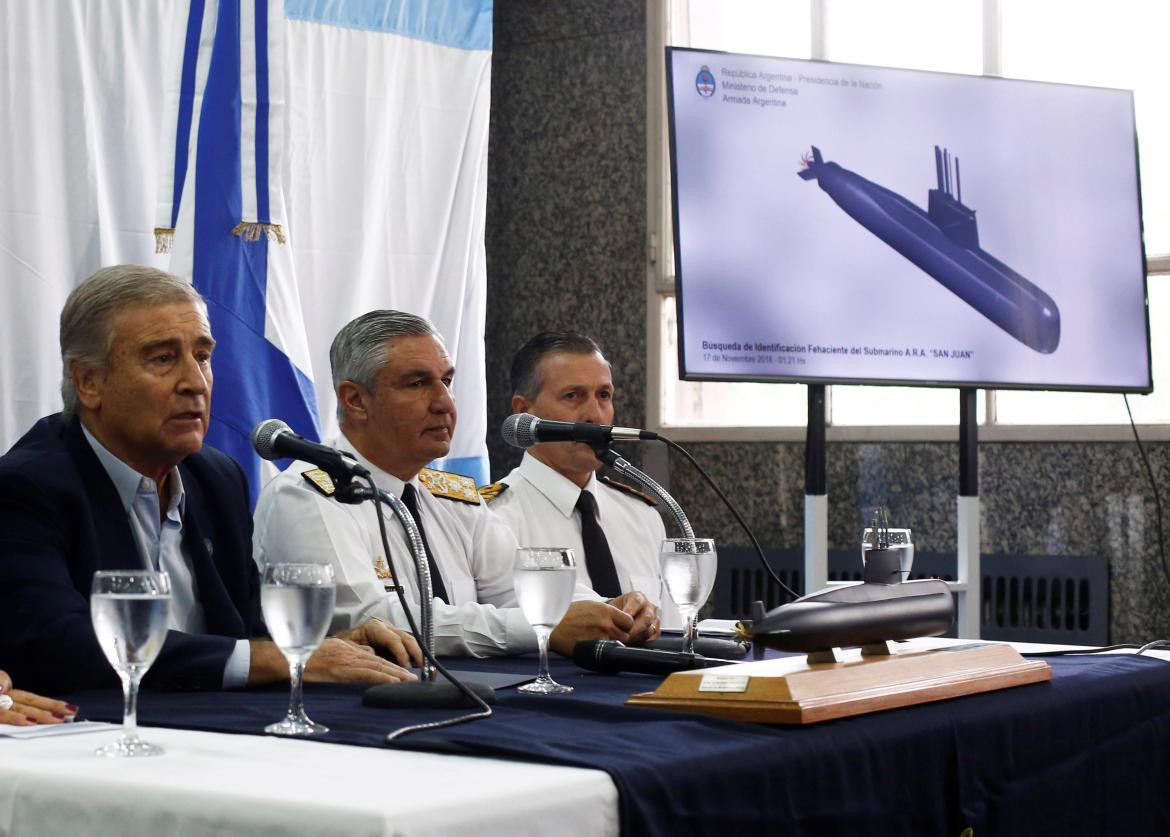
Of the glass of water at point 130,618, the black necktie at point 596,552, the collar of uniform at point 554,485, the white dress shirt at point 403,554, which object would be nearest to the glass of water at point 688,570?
the white dress shirt at point 403,554

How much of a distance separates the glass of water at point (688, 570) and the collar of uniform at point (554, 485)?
1.30 meters

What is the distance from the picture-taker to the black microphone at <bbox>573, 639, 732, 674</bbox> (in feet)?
5.89

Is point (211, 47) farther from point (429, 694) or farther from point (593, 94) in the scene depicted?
point (429, 694)

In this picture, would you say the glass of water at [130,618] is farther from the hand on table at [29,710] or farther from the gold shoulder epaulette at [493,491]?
the gold shoulder epaulette at [493,491]

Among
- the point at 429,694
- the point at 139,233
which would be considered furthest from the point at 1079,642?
the point at 429,694

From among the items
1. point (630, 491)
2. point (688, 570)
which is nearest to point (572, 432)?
point (688, 570)

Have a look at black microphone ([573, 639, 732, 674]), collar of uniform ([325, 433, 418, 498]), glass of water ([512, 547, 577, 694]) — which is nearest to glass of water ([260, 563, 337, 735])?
glass of water ([512, 547, 577, 694])

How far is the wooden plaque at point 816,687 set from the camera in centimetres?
139

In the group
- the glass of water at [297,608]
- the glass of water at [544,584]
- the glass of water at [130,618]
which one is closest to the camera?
the glass of water at [130,618]

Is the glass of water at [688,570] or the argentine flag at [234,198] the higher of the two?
the argentine flag at [234,198]

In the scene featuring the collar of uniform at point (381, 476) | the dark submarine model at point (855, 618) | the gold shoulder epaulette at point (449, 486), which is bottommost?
the dark submarine model at point (855, 618)

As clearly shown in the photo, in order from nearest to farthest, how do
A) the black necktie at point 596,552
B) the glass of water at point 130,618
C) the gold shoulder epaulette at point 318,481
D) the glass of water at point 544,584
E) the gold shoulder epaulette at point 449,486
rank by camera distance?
1. the glass of water at point 130,618
2. the glass of water at point 544,584
3. the gold shoulder epaulette at point 318,481
4. the gold shoulder epaulette at point 449,486
5. the black necktie at point 596,552

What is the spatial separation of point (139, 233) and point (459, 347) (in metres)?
1.18

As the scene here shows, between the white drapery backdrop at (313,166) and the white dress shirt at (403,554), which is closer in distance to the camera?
the white dress shirt at (403,554)
